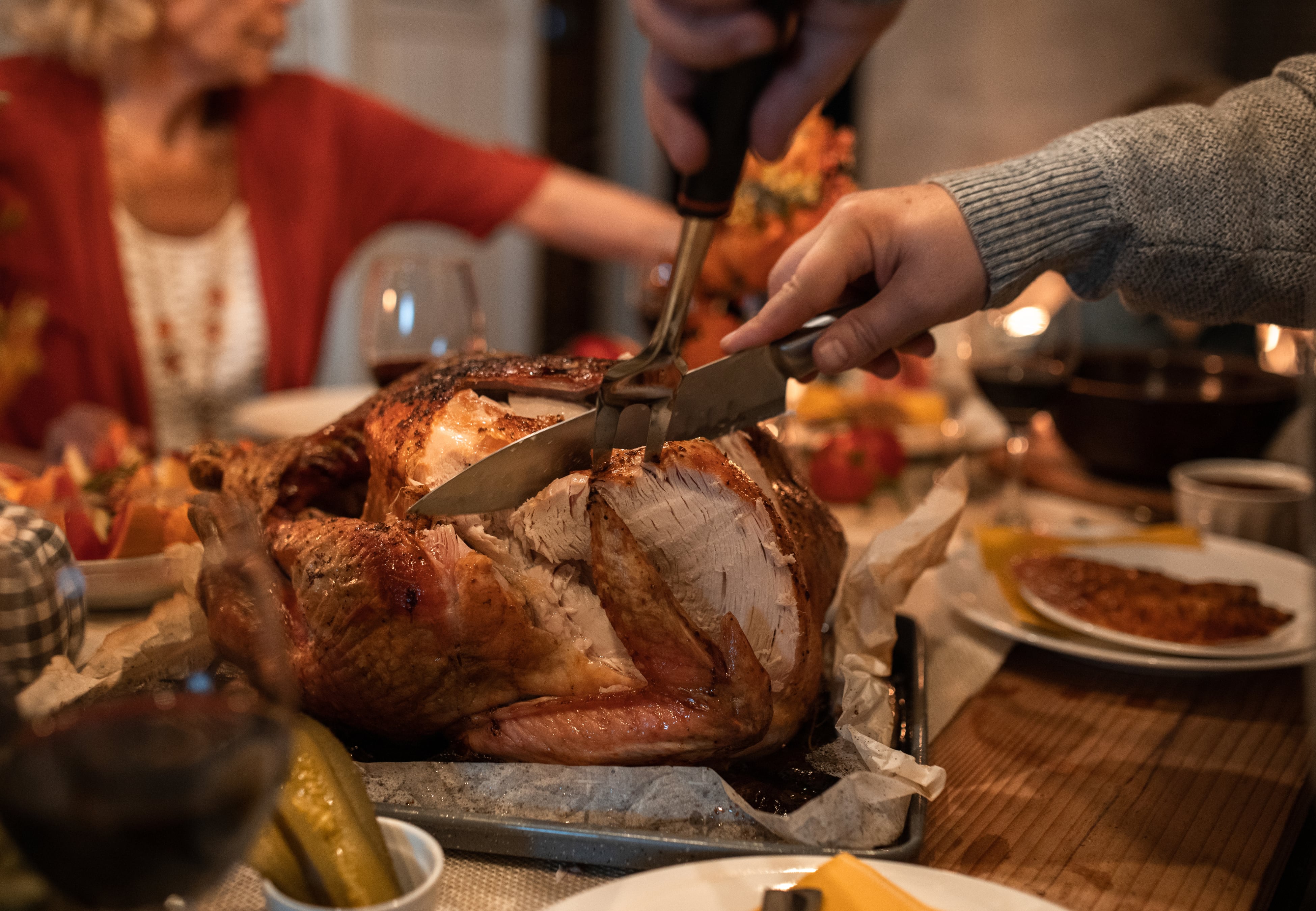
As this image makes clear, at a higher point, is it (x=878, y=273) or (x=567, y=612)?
(x=878, y=273)

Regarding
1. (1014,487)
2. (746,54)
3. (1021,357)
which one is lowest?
(1014,487)

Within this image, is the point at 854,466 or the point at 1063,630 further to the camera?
the point at 854,466

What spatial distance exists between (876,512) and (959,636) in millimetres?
486

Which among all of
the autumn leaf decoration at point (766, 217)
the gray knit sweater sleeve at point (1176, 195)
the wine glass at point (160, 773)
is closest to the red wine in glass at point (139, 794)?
the wine glass at point (160, 773)

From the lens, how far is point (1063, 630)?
3.82 ft

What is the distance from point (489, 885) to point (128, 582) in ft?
1.13

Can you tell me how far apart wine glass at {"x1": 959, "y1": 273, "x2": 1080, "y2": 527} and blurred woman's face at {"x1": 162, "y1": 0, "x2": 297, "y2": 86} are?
5.56ft

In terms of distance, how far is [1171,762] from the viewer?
94cm

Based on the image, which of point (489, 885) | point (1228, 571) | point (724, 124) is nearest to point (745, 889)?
point (489, 885)

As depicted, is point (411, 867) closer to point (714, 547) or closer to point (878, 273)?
point (714, 547)

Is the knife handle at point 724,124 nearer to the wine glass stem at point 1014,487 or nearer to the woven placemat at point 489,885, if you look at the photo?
the woven placemat at point 489,885

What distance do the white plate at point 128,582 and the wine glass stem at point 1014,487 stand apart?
1.29m

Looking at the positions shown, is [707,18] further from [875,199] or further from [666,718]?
[666,718]

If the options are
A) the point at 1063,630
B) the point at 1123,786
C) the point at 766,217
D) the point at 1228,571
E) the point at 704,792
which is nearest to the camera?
the point at 704,792
